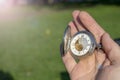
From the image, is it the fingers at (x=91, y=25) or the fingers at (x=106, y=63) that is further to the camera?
the fingers at (x=91, y=25)

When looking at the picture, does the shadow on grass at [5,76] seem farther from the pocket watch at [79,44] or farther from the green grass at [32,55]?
the pocket watch at [79,44]

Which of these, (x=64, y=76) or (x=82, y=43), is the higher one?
(x=82, y=43)

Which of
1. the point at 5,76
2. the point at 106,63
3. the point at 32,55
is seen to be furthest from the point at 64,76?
the point at 106,63

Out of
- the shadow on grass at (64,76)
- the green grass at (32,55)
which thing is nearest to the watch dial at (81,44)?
the shadow on grass at (64,76)

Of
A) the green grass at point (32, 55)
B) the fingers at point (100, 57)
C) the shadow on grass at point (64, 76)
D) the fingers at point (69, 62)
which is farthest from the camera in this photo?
the green grass at point (32, 55)

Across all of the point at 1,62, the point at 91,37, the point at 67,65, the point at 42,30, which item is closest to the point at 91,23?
the point at 91,37

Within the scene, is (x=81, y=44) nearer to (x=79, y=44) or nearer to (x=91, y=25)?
(x=79, y=44)
